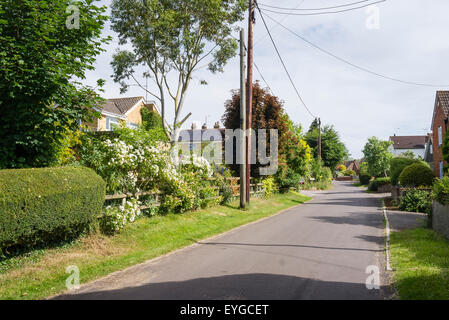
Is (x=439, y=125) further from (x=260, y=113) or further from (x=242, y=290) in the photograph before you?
(x=242, y=290)

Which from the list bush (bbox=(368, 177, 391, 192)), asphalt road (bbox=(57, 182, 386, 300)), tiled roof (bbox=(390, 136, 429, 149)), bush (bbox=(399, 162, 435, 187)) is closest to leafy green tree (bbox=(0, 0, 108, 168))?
asphalt road (bbox=(57, 182, 386, 300))

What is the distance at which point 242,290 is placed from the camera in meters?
5.55

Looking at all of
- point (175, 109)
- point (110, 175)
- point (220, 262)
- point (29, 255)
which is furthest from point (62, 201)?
point (175, 109)

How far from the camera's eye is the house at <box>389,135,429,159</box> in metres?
82.3

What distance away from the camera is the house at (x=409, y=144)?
270 feet

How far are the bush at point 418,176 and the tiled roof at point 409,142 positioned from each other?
70189mm

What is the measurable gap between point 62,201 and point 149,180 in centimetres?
448

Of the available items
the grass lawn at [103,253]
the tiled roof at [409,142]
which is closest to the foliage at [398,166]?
the grass lawn at [103,253]

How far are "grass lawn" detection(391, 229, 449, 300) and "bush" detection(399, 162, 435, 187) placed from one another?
10.7m

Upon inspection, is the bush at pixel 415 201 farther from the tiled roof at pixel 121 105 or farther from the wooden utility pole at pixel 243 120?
the tiled roof at pixel 121 105

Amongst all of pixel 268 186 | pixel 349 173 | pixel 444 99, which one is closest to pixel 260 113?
pixel 268 186

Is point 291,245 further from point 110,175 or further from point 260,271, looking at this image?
point 110,175

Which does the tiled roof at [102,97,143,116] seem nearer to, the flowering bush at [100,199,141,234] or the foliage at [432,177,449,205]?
the flowering bush at [100,199,141,234]

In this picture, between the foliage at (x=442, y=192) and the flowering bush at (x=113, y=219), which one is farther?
the foliage at (x=442, y=192)
